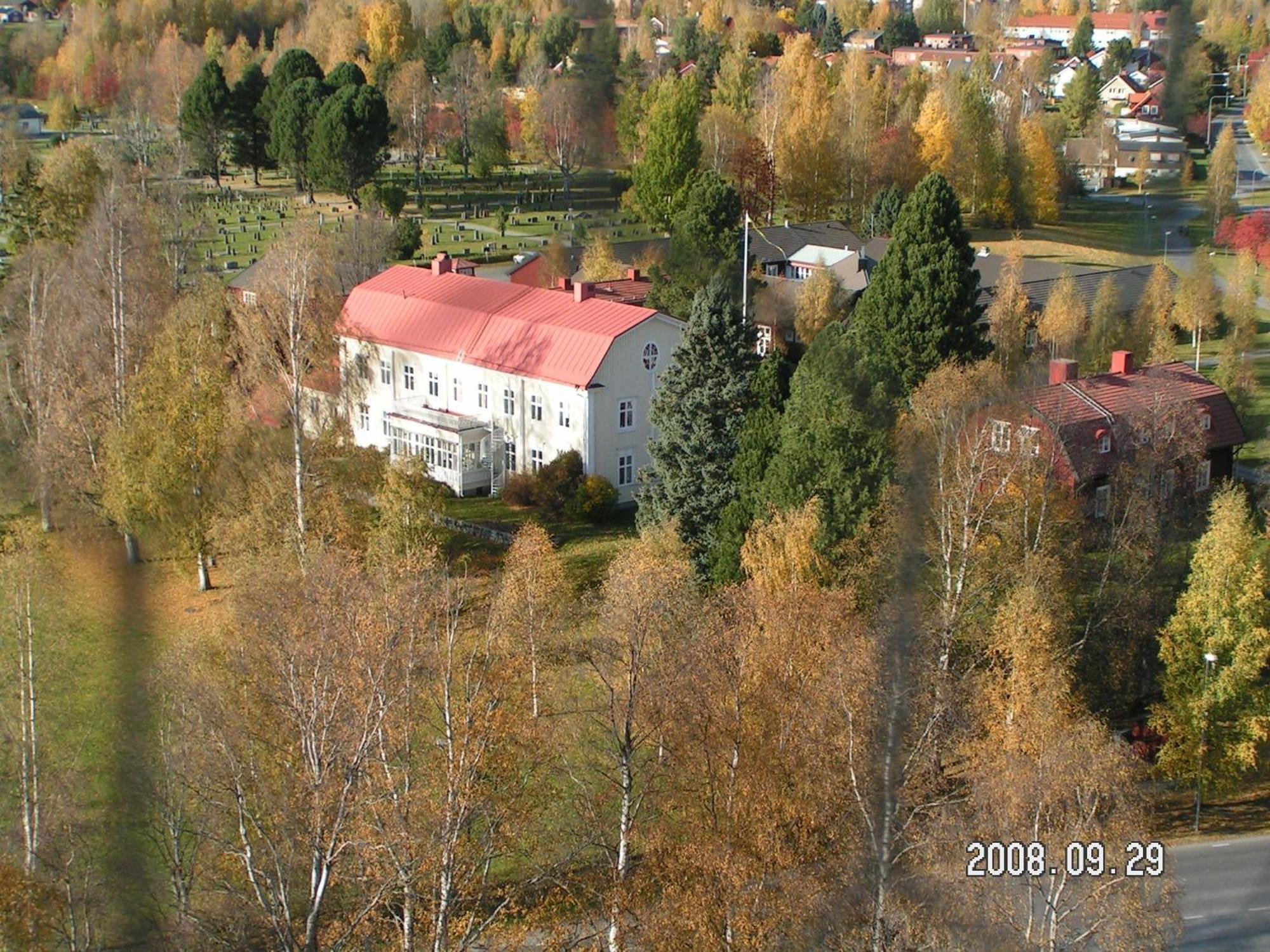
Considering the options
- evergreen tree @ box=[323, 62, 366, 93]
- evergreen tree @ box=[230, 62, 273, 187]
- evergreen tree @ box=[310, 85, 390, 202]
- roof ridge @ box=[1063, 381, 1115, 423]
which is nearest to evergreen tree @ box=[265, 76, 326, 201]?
evergreen tree @ box=[323, 62, 366, 93]

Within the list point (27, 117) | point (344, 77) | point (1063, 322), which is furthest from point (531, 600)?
point (27, 117)

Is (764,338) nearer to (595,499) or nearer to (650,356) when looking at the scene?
(650,356)

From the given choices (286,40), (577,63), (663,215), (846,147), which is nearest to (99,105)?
(286,40)

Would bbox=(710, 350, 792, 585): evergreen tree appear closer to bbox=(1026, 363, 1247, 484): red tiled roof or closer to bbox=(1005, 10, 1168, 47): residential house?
bbox=(1026, 363, 1247, 484): red tiled roof

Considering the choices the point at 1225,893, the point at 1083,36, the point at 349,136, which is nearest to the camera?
the point at 1083,36

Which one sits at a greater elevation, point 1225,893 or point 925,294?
point 925,294

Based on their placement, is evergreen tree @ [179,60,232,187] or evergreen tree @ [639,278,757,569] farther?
evergreen tree @ [179,60,232,187]
